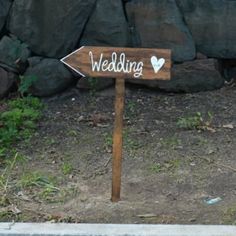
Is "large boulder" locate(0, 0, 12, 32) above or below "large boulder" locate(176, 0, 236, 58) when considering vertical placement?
above

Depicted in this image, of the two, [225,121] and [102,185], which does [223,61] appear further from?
[102,185]

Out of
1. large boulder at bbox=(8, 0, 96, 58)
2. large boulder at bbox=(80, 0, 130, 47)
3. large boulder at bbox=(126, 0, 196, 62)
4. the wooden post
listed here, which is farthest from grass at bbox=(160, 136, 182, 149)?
large boulder at bbox=(8, 0, 96, 58)

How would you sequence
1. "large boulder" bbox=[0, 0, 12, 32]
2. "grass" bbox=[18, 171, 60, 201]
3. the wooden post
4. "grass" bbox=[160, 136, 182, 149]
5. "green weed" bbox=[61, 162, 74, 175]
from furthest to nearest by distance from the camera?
1. "large boulder" bbox=[0, 0, 12, 32]
2. "grass" bbox=[160, 136, 182, 149]
3. "green weed" bbox=[61, 162, 74, 175]
4. "grass" bbox=[18, 171, 60, 201]
5. the wooden post

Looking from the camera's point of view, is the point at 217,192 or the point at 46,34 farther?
the point at 46,34

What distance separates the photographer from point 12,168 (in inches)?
182

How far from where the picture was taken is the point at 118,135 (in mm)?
3965

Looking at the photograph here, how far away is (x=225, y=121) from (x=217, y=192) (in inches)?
52.5

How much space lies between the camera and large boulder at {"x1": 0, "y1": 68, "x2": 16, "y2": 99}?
6102 millimetres

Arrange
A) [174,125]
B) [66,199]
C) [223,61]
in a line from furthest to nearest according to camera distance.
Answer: [223,61], [174,125], [66,199]

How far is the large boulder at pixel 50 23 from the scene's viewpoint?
6051 mm

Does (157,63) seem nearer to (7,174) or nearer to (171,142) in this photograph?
(171,142)

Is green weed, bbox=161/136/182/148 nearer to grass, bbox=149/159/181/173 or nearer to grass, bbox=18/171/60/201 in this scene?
grass, bbox=149/159/181/173

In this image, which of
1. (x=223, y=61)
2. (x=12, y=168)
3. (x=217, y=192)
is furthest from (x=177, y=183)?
(x=223, y=61)

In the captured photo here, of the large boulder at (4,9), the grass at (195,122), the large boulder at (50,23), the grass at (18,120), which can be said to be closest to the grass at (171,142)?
the grass at (195,122)
